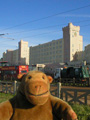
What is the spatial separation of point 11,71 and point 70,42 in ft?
175

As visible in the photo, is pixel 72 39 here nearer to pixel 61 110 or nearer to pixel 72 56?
pixel 72 56

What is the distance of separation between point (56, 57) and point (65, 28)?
55.0 feet

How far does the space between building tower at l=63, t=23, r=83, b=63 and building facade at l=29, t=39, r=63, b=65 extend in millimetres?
4374

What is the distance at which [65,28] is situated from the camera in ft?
259

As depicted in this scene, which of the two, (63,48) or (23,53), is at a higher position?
(63,48)

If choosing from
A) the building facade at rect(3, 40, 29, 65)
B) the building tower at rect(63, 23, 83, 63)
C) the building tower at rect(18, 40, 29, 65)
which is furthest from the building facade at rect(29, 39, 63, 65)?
the building facade at rect(3, 40, 29, 65)

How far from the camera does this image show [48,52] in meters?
88.7

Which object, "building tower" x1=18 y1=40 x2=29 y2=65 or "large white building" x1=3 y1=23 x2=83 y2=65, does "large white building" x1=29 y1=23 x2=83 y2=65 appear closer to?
"large white building" x1=3 y1=23 x2=83 y2=65

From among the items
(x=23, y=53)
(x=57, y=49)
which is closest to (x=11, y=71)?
(x=57, y=49)

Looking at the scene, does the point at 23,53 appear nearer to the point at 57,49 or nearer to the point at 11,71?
the point at 57,49

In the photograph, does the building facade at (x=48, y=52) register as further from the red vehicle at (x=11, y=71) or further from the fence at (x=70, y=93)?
the fence at (x=70, y=93)

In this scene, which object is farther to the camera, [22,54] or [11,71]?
[22,54]

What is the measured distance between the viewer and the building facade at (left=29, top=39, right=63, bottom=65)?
3227 inches

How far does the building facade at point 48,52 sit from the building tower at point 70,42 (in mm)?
4374
